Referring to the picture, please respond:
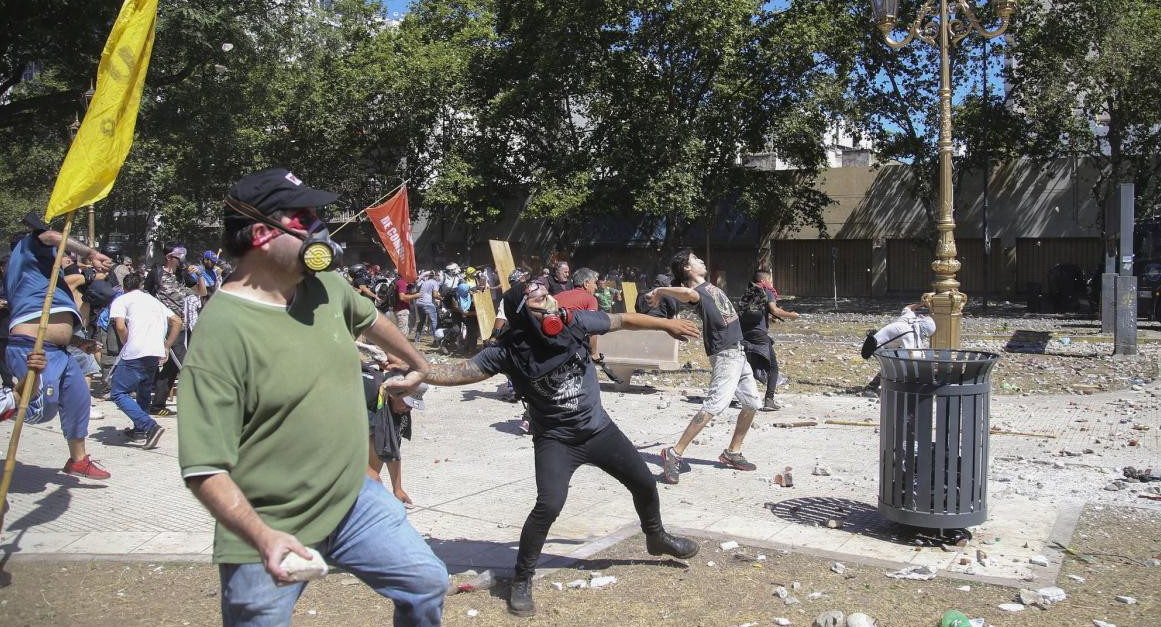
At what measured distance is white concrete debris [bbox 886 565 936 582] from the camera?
5.00 metres

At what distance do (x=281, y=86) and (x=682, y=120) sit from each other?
14877 millimetres

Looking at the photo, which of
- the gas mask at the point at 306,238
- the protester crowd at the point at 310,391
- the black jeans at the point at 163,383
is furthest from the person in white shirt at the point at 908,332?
the gas mask at the point at 306,238

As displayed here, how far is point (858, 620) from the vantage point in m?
4.31

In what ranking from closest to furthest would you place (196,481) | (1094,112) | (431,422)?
(196,481) < (431,422) < (1094,112)

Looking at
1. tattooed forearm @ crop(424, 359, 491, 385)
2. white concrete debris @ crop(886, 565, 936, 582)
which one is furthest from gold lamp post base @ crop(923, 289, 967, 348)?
tattooed forearm @ crop(424, 359, 491, 385)

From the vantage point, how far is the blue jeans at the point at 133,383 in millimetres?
8359

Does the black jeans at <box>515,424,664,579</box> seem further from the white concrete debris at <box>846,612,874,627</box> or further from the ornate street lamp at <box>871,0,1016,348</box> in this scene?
the ornate street lamp at <box>871,0,1016,348</box>

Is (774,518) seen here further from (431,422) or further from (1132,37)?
(1132,37)

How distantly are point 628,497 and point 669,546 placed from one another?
68.4 inches

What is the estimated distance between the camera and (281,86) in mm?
33656

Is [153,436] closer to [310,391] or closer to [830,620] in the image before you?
[830,620]

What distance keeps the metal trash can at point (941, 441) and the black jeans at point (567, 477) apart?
5.14 ft

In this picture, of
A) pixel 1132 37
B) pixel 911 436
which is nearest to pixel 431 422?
pixel 911 436

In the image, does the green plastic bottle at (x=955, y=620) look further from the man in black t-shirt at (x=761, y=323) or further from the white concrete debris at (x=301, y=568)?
the man in black t-shirt at (x=761, y=323)
